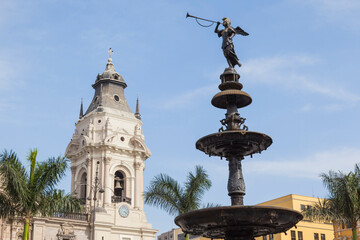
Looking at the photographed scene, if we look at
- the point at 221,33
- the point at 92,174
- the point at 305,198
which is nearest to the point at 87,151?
the point at 92,174

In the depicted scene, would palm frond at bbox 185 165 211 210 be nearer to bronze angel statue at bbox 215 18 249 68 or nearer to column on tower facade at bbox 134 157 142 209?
bronze angel statue at bbox 215 18 249 68

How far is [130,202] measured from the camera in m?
51.5

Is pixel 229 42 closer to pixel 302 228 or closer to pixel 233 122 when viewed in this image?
pixel 233 122

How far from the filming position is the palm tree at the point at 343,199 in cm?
2609

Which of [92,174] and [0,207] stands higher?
[92,174]

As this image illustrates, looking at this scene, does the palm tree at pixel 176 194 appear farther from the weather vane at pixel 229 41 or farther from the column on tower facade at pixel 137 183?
the column on tower facade at pixel 137 183

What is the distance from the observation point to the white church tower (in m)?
49.7

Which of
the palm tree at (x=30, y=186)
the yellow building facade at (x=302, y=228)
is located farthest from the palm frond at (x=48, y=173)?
the yellow building facade at (x=302, y=228)

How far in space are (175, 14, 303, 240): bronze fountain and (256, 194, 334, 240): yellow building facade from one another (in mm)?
38477

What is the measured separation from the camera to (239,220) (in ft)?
43.3

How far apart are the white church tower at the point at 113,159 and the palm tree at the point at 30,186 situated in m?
25.6

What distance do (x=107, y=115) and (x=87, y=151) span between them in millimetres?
4027

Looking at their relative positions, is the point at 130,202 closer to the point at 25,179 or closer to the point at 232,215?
the point at 25,179

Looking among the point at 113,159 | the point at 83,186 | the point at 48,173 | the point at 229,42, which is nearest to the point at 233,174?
the point at 229,42
